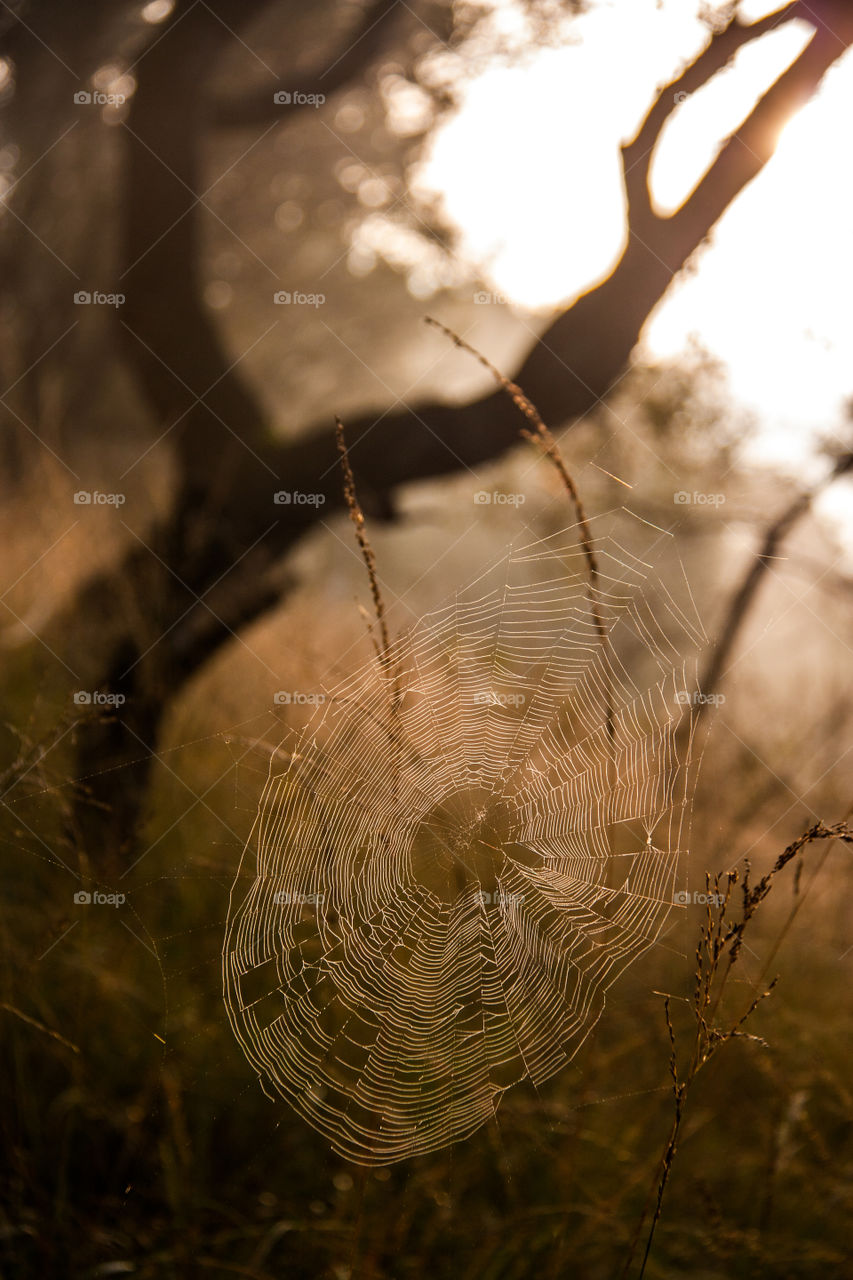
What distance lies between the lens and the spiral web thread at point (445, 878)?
1274 millimetres

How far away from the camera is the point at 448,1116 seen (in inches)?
48.9

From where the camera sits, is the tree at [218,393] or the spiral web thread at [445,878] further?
the tree at [218,393]

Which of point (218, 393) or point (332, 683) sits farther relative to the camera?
point (218, 393)

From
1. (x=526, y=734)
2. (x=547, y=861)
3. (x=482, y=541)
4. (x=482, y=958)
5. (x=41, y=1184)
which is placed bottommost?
(x=41, y=1184)

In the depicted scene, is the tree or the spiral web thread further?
the tree

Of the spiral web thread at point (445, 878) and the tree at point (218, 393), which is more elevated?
the tree at point (218, 393)

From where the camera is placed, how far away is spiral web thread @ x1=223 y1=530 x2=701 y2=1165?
127cm

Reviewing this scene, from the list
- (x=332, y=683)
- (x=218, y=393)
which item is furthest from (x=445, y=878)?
(x=218, y=393)

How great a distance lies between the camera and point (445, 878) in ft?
4.82

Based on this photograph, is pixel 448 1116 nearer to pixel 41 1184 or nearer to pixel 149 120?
pixel 41 1184

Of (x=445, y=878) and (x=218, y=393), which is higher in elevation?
(x=218, y=393)

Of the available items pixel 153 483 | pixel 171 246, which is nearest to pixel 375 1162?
pixel 171 246

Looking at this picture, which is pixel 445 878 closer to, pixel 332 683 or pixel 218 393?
pixel 332 683

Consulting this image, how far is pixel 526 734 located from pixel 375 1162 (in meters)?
0.77
